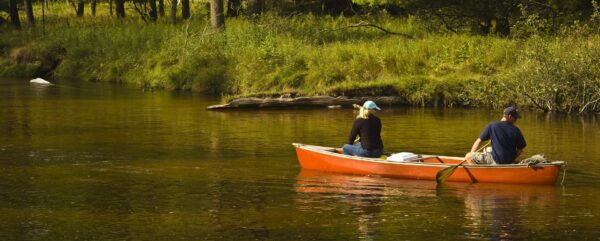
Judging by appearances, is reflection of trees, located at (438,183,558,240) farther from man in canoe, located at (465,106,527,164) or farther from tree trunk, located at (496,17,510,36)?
tree trunk, located at (496,17,510,36)

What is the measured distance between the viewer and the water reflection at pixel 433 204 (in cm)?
1412

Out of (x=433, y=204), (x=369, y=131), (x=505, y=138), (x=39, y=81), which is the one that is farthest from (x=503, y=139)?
(x=39, y=81)

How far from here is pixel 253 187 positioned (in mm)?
17203

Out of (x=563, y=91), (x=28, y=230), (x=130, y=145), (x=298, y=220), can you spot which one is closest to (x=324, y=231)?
(x=298, y=220)

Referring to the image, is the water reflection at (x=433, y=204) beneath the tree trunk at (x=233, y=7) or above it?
beneath

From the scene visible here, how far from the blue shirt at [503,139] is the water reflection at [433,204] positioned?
501 mm

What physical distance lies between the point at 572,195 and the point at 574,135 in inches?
311

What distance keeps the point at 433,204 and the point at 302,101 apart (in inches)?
584

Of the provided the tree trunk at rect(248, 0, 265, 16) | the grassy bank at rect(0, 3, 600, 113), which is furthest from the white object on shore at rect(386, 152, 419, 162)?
the tree trunk at rect(248, 0, 265, 16)

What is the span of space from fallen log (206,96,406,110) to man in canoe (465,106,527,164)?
12.9 meters

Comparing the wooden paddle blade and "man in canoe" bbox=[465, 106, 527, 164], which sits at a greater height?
"man in canoe" bbox=[465, 106, 527, 164]

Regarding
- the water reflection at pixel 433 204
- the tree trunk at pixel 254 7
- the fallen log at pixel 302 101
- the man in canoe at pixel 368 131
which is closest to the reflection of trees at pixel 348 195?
the water reflection at pixel 433 204

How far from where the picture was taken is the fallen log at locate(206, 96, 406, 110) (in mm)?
30016

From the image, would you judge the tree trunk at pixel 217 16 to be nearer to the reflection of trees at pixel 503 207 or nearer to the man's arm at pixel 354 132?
the man's arm at pixel 354 132
